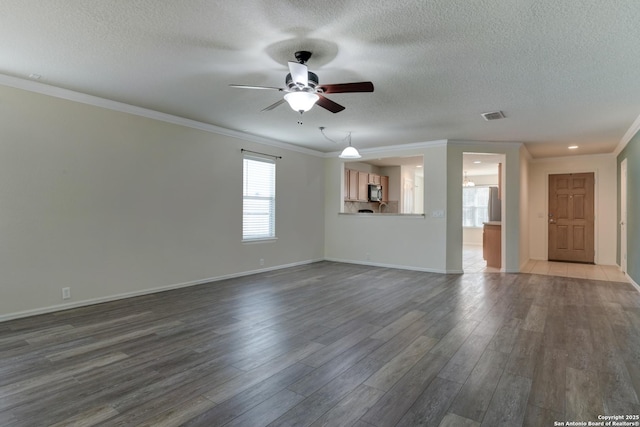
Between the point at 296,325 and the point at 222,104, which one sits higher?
the point at 222,104

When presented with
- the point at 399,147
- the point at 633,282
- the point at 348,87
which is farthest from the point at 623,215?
the point at 348,87

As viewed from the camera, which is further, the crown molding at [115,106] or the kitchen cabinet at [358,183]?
the kitchen cabinet at [358,183]

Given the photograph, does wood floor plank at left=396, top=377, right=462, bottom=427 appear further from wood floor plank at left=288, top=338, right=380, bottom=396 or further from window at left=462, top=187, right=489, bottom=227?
window at left=462, top=187, right=489, bottom=227

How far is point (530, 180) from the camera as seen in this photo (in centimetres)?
811

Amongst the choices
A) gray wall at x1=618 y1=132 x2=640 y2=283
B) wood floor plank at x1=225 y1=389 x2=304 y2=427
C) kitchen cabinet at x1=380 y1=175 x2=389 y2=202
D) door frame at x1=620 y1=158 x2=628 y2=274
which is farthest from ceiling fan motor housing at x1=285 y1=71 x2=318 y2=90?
kitchen cabinet at x1=380 y1=175 x2=389 y2=202

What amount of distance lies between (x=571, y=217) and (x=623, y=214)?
1524 mm

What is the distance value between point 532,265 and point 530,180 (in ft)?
6.89

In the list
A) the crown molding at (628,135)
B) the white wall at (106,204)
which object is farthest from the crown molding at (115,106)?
the crown molding at (628,135)

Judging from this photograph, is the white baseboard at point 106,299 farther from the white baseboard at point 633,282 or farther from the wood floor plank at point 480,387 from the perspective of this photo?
the white baseboard at point 633,282

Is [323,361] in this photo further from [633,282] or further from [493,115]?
[633,282]

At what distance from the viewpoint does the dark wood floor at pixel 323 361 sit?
1.97m

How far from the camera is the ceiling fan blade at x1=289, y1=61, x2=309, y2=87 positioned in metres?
2.68

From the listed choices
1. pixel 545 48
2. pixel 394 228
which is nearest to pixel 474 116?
pixel 545 48

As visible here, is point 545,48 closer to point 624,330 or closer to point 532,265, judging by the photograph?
point 624,330
